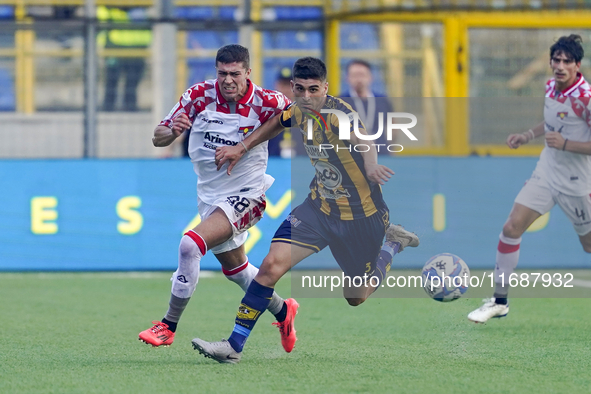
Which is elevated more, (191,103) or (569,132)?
(191,103)

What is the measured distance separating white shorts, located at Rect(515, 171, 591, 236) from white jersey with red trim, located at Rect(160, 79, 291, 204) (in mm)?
2223

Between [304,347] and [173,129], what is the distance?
1629 mm

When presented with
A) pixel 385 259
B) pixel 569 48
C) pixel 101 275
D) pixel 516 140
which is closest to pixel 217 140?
pixel 385 259

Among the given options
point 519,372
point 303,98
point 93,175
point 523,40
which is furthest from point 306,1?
point 519,372

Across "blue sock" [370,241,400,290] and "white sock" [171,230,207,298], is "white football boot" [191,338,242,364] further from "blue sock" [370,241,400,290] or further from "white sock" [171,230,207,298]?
"blue sock" [370,241,400,290]

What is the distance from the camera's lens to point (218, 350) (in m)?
5.48

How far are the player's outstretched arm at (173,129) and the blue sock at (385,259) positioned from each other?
1.51 metres

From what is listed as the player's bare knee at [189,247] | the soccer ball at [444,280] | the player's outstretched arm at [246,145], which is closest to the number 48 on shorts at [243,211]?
the player's outstretched arm at [246,145]

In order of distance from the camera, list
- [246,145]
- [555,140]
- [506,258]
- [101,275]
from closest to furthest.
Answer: [246,145], [555,140], [506,258], [101,275]

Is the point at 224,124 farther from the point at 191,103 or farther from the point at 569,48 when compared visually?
the point at 569,48

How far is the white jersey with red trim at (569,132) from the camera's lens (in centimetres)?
704

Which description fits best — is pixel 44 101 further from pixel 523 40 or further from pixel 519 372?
pixel 519 372

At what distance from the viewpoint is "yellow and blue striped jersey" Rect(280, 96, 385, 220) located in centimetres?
579

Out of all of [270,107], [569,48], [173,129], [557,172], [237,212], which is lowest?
[237,212]
